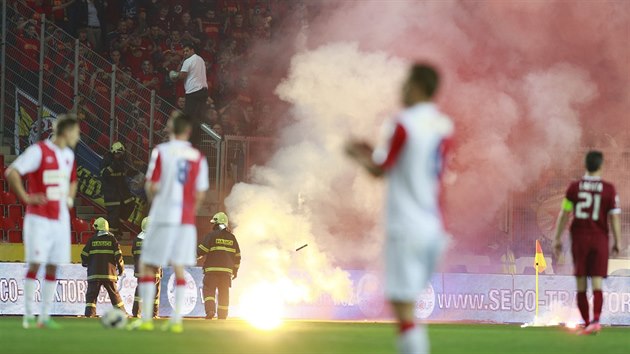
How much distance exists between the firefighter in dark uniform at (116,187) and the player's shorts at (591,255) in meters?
11.8

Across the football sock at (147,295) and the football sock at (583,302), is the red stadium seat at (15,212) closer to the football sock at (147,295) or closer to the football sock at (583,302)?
the football sock at (147,295)

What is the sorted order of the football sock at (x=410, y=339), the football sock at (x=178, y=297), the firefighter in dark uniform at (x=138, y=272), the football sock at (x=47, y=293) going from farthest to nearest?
the firefighter in dark uniform at (x=138, y=272) < the football sock at (x=47, y=293) < the football sock at (x=178, y=297) < the football sock at (x=410, y=339)

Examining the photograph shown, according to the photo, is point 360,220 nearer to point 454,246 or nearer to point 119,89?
point 454,246

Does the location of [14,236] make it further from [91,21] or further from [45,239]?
[45,239]

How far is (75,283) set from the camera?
2406cm

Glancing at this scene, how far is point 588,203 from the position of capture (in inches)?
587

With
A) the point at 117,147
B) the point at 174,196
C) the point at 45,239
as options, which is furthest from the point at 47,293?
the point at 117,147

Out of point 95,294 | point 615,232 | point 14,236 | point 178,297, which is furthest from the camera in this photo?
point 14,236

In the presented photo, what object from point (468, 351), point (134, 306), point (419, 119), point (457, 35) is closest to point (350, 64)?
point (457, 35)

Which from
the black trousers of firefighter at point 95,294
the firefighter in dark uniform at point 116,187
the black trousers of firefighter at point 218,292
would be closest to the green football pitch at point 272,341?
the black trousers of firefighter at point 95,294

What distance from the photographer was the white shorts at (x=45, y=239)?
13539 mm

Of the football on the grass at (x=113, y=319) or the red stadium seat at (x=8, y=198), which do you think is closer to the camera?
the football on the grass at (x=113, y=319)

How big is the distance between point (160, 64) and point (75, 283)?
238 inches

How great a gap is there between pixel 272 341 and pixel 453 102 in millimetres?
14239
